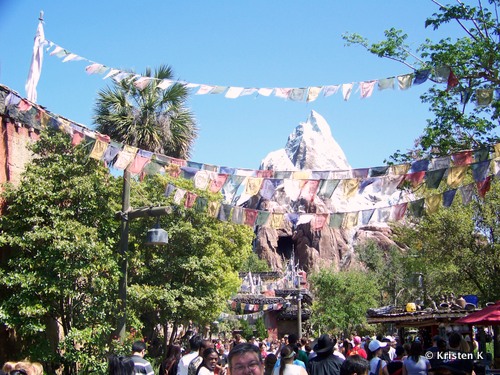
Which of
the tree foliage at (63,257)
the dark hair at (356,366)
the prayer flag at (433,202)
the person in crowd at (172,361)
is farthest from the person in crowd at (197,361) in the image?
the tree foliage at (63,257)

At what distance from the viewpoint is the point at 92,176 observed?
646 inches

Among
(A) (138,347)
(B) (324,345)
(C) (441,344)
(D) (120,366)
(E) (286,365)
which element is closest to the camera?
(D) (120,366)

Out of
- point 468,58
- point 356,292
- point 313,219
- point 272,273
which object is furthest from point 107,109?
point 272,273

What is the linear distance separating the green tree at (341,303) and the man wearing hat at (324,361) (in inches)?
1363

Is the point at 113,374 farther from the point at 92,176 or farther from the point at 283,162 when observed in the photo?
the point at 283,162

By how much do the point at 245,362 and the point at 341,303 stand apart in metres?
41.4

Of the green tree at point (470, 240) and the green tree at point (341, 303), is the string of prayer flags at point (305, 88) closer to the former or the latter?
the green tree at point (470, 240)

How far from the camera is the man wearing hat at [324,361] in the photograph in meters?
8.59

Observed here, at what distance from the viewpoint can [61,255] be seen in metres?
15.4

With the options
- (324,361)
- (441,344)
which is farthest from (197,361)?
(441,344)

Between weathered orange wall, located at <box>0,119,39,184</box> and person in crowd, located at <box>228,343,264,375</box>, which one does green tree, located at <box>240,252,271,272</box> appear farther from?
person in crowd, located at <box>228,343,264,375</box>

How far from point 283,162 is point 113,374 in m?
109

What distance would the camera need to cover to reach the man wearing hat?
28.2 feet

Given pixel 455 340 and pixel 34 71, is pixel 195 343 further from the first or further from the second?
pixel 34 71
